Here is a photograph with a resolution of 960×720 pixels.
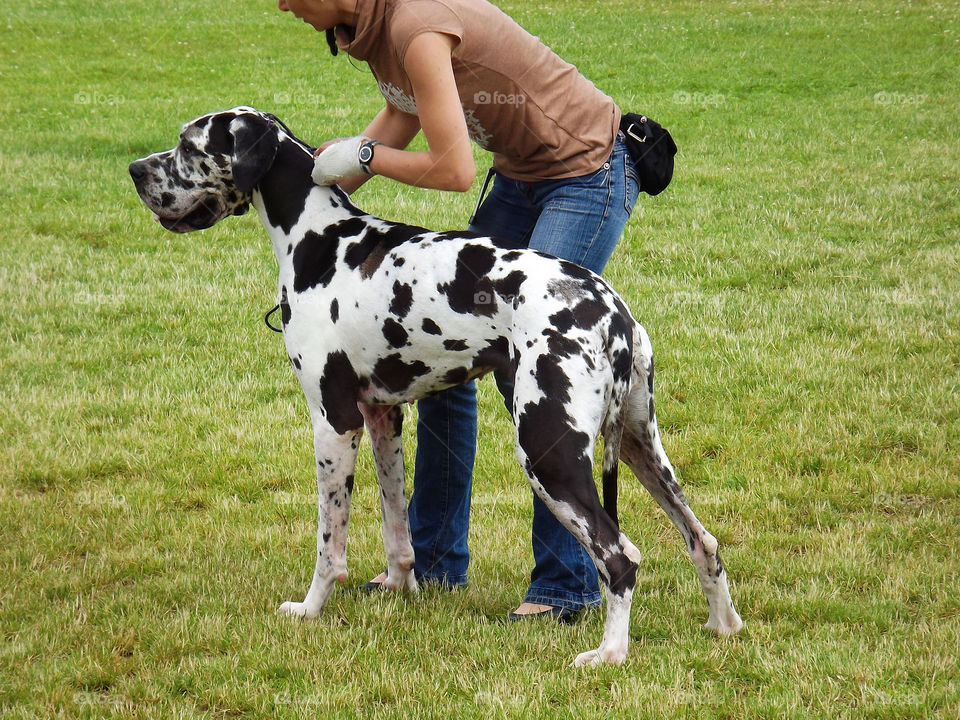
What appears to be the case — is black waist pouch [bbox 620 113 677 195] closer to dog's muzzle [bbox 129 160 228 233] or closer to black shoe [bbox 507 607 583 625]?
dog's muzzle [bbox 129 160 228 233]

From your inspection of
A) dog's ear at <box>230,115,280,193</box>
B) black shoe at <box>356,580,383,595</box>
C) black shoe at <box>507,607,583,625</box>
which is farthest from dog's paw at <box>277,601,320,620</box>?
dog's ear at <box>230,115,280,193</box>

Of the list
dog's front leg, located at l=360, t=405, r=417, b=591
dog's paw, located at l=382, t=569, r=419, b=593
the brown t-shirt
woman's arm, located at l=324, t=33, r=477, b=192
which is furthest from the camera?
dog's paw, located at l=382, t=569, r=419, b=593

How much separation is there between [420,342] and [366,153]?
74 cm

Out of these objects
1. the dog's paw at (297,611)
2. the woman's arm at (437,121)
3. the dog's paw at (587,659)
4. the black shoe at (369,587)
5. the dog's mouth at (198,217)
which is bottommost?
the black shoe at (369,587)

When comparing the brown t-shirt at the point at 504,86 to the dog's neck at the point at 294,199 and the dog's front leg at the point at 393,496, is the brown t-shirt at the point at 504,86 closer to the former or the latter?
the dog's neck at the point at 294,199

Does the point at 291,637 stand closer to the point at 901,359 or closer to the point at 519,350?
the point at 519,350

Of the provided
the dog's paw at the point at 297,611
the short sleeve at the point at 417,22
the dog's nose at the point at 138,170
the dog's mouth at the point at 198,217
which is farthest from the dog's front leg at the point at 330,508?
the short sleeve at the point at 417,22

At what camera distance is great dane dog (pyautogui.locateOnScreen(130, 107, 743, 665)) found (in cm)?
367

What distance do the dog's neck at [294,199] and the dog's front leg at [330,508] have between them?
0.78 metres

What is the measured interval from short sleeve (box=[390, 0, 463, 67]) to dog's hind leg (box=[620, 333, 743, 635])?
1.33 meters

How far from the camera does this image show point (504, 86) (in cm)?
390

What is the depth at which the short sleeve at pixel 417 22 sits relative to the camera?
139 inches

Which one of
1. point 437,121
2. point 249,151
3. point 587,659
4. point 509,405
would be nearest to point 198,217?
point 249,151

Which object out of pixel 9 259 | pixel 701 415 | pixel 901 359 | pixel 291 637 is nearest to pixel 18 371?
pixel 9 259
